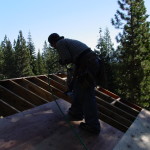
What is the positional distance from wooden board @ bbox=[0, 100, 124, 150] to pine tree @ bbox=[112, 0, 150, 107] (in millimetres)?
16963

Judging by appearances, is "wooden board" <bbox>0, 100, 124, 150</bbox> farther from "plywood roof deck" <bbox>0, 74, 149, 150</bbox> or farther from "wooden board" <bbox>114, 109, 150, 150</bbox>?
"wooden board" <bbox>114, 109, 150, 150</bbox>

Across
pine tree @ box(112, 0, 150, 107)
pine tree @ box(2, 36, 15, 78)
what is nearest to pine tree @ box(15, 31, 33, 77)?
pine tree @ box(2, 36, 15, 78)

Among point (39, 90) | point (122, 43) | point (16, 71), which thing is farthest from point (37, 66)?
point (39, 90)

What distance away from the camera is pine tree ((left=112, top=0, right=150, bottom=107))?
19.3 m

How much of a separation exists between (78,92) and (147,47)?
18.5 m

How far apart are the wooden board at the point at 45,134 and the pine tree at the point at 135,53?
17.0m

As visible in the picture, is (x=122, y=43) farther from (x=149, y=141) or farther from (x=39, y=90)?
(x=149, y=141)

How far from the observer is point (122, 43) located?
2044 centimetres

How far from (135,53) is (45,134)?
1839 centimetres

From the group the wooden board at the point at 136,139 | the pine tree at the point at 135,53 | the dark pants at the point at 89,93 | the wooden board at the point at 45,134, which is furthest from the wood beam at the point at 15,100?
the pine tree at the point at 135,53

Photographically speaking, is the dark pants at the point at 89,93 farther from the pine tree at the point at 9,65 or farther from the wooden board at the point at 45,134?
the pine tree at the point at 9,65

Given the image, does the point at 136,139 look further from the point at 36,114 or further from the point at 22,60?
the point at 22,60

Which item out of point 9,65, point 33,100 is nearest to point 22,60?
point 9,65

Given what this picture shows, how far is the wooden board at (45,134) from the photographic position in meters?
2.32
